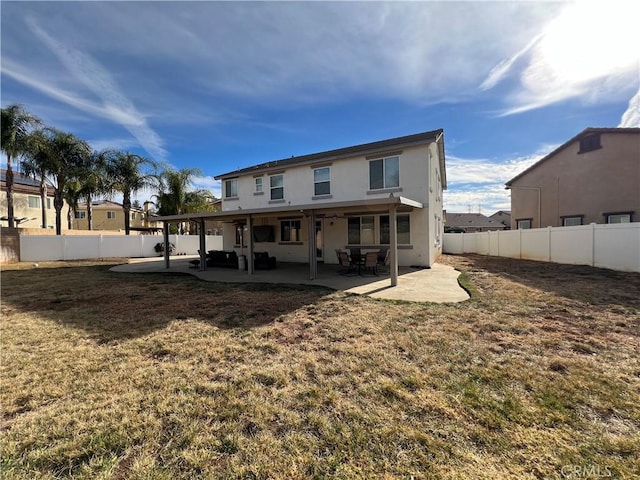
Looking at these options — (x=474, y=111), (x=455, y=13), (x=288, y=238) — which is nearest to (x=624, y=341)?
(x=455, y=13)

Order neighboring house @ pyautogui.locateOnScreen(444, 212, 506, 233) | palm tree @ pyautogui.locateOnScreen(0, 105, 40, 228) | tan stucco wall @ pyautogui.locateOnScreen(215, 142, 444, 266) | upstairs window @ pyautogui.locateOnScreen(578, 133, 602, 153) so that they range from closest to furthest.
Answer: tan stucco wall @ pyautogui.locateOnScreen(215, 142, 444, 266), palm tree @ pyautogui.locateOnScreen(0, 105, 40, 228), upstairs window @ pyautogui.locateOnScreen(578, 133, 602, 153), neighboring house @ pyautogui.locateOnScreen(444, 212, 506, 233)

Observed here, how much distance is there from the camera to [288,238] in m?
16.8

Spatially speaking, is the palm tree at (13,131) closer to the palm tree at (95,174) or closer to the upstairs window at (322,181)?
the palm tree at (95,174)

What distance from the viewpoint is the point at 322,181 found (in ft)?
49.8

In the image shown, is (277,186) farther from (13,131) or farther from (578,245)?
(13,131)

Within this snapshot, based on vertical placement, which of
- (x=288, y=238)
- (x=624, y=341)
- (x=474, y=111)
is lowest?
(x=624, y=341)

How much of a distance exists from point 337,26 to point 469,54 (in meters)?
4.72

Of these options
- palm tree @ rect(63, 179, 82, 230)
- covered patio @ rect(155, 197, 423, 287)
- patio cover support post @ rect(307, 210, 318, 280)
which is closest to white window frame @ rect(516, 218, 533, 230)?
covered patio @ rect(155, 197, 423, 287)

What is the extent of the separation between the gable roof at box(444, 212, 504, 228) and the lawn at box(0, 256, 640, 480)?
171ft

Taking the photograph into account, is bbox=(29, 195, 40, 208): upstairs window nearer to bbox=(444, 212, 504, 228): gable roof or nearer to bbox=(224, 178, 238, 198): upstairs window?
bbox=(224, 178, 238, 198): upstairs window

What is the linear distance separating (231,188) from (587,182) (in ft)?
80.5

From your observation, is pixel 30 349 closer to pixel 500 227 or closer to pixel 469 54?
pixel 469 54

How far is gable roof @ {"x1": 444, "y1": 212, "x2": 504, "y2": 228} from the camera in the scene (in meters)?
53.6

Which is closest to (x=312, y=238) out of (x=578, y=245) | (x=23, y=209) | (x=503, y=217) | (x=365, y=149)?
(x=365, y=149)
